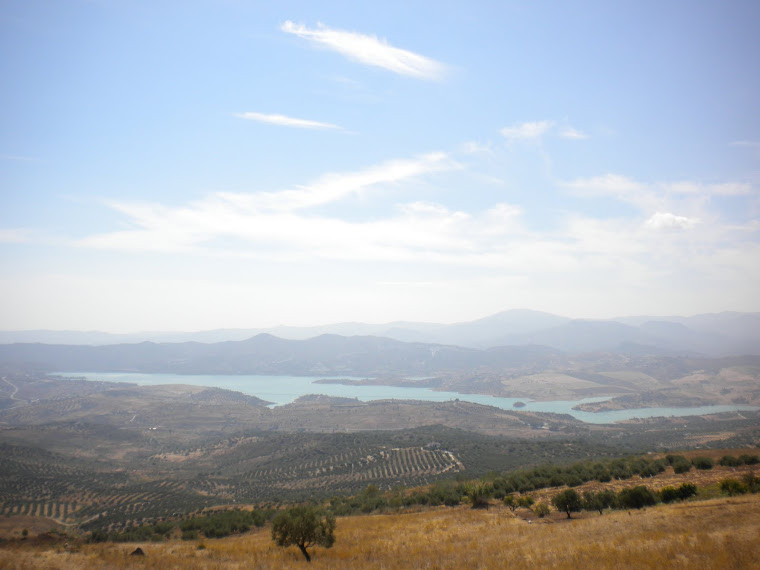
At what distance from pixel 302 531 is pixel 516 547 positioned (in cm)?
774

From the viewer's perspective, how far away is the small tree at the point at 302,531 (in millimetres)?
15523

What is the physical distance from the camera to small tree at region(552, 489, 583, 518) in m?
19.3

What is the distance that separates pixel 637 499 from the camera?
739 inches

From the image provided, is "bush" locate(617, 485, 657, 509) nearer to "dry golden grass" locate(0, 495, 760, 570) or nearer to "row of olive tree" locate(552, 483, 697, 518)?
"row of olive tree" locate(552, 483, 697, 518)

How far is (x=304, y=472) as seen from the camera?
194 ft

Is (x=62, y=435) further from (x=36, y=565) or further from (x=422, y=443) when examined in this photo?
(x=36, y=565)

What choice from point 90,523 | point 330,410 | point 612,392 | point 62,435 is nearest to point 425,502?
point 90,523

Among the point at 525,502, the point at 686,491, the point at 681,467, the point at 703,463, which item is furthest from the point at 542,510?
the point at 703,463

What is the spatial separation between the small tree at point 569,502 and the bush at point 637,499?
1818mm

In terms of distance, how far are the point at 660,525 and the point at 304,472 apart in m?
52.9

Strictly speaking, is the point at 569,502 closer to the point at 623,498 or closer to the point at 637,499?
the point at 623,498

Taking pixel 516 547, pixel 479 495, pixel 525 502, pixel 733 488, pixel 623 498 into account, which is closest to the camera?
pixel 516 547

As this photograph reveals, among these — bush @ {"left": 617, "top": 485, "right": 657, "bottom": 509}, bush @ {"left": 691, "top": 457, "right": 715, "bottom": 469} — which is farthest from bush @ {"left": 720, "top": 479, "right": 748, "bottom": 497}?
bush @ {"left": 691, "top": 457, "right": 715, "bottom": 469}

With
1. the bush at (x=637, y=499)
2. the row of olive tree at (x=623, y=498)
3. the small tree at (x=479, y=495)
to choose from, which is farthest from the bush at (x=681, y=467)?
the small tree at (x=479, y=495)
